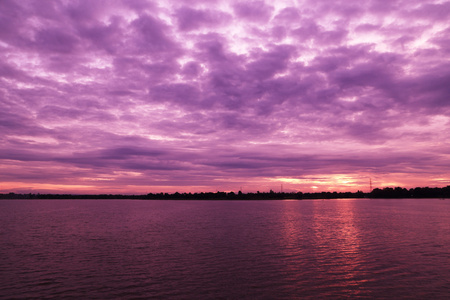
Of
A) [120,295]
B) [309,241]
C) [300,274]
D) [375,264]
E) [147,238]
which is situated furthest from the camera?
[147,238]

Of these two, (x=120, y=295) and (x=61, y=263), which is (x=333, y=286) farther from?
(x=61, y=263)

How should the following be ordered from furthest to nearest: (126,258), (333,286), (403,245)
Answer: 1. (403,245)
2. (126,258)
3. (333,286)

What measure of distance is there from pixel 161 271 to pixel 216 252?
1132cm

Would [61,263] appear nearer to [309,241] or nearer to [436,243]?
[309,241]

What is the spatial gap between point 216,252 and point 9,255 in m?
26.1

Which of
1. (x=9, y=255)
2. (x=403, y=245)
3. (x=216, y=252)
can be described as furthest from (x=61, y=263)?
(x=403, y=245)

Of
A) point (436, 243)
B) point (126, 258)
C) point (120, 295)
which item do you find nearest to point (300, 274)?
point (120, 295)

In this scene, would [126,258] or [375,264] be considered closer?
[375,264]

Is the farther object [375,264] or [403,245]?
[403,245]

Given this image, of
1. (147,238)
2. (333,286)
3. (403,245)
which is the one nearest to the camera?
(333,286)

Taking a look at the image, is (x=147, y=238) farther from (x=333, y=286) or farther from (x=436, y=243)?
(x=436, y=243)

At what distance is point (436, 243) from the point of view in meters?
48.3

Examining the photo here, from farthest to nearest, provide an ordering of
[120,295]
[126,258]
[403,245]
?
[403,245], [126,258], [120,295]

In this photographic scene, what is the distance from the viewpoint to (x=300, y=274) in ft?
99.8
